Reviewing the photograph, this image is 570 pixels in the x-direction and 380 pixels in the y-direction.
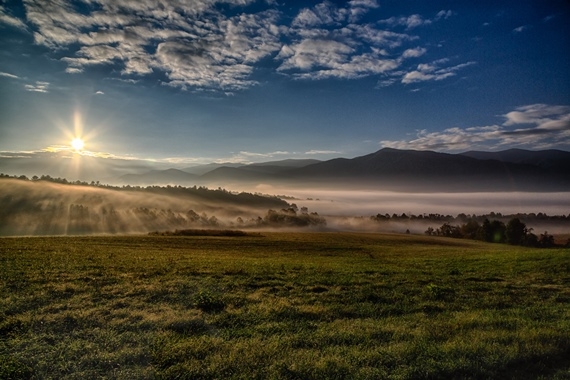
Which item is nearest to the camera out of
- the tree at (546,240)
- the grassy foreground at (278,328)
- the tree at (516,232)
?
the grassy foreground at (278,328)

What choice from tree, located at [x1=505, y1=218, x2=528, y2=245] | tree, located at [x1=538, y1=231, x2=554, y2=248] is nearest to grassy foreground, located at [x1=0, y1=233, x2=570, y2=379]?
tree, located at [x1=505, y1=218, x2=528, y2=245]

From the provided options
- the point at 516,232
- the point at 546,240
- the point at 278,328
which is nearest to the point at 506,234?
the point at 516,232

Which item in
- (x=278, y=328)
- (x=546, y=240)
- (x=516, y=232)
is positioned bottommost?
(x=546, y=240)

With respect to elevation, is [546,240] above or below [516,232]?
below

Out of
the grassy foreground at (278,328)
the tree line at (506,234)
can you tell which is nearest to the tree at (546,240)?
the tree line at (506,234)

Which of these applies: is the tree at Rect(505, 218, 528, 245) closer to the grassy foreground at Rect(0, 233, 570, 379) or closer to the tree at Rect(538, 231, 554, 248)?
the tree at Rect(538, 231, 554, 248)

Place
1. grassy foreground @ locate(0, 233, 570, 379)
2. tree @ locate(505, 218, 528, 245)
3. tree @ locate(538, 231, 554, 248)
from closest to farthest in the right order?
grassy foreground @ locate(0, 233, 570, 379) < tree @ locate(505, 218, 528, 245) < tree @ locate(538, 231, 554, 248)

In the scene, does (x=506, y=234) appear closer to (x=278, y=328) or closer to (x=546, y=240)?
(x=546, y=240)

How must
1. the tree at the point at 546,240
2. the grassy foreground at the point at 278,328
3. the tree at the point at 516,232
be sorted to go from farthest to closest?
the tree at the point at 546,240
the tree at the point at 516,232
the grassy foreground at the point at 278,328

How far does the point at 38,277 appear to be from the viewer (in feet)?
66.2

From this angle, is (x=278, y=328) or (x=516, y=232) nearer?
(x=278, y=328)

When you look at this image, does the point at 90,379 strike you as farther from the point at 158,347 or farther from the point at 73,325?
the point at 73,325

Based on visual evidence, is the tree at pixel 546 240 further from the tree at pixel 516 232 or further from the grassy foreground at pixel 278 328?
the grassy foreground at pixel 278 328

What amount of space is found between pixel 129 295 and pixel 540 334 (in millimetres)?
16370
